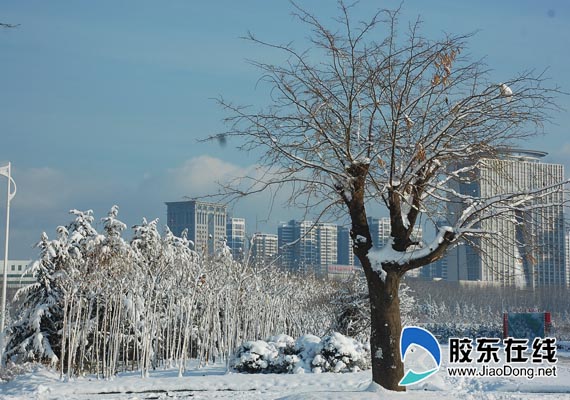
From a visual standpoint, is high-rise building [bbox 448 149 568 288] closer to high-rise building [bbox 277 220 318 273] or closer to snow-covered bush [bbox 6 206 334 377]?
high-rise building [bbox 277 220 318 273]

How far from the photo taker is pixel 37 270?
3025cm

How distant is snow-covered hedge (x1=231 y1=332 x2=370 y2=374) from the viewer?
24219 mm

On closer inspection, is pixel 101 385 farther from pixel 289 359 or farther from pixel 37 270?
pixel 37 270

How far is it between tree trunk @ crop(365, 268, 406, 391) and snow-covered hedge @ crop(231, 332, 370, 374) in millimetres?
12313


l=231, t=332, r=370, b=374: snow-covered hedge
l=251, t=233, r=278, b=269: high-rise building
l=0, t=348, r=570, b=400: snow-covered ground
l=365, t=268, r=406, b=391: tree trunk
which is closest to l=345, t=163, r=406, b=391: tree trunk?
l=365, t=268, r=406, b=391: tree trunk

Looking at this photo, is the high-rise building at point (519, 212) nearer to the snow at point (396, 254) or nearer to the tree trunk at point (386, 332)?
the snow at point (396, 254)

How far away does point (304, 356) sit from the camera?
81.5 ft

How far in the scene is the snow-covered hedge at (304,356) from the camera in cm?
2422

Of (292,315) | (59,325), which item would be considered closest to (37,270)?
(59,325)

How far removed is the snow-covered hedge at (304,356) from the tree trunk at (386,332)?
12.3 meters

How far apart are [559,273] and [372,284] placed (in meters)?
136

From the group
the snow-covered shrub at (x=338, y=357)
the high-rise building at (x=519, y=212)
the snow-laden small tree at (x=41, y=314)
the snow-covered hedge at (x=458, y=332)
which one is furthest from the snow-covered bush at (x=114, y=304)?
the snow-covered hedge at (x=458, y=332)

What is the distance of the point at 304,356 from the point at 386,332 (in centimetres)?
1338

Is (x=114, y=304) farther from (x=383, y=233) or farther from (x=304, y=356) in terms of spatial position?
(x=383, y=233)
